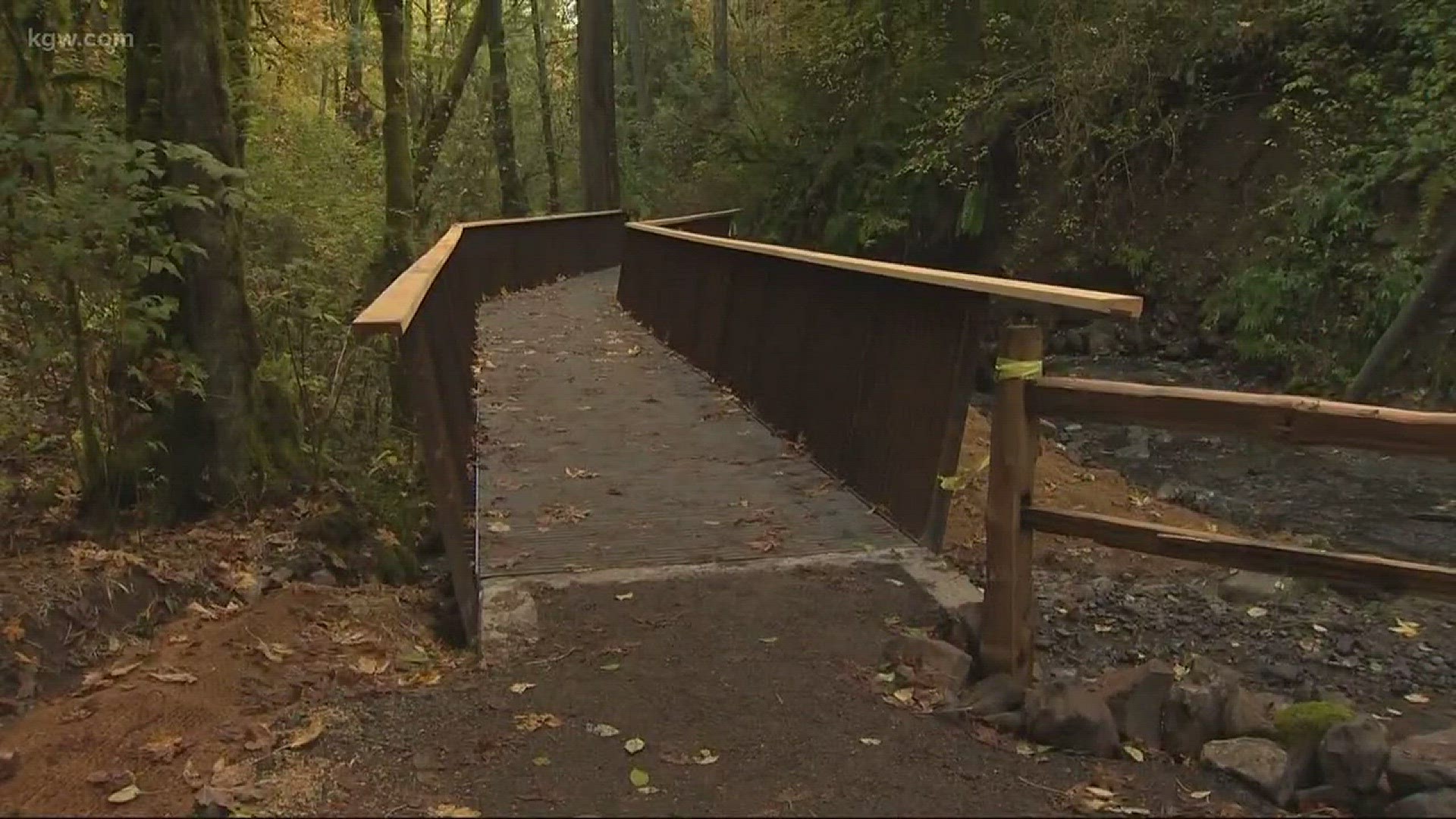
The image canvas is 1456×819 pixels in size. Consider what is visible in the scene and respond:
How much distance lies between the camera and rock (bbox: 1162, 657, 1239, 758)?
384 centimetres

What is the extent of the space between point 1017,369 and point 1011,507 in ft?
1.60

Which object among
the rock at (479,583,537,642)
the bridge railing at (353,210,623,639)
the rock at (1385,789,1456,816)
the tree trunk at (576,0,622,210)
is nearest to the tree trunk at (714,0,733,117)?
the tree trunk at (576,0,622,210)

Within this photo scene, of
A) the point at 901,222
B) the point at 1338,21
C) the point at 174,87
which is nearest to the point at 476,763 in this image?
the point at 174,87

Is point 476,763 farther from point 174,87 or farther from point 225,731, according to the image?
point 174,87

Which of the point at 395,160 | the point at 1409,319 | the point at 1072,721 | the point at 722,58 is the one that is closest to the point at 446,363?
the point at 1072,721

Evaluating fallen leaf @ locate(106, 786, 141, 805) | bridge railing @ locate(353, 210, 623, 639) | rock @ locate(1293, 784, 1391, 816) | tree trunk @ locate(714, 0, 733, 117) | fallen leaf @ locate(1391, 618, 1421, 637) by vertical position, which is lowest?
fallen leaf @ locate(1391, 618, 1421, 637)

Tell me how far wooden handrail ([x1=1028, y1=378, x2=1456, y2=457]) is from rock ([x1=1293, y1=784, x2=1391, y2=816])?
38.8 inches

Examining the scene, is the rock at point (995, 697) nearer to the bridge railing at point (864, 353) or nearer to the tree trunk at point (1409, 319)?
the bridge railing at point (864, 353)

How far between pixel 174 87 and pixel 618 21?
3970cm

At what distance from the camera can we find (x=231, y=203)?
6.91 metres

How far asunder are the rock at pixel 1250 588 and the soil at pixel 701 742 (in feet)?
10.6

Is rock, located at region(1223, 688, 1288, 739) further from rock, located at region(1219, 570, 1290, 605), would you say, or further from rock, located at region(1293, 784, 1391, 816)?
rock, located at region(1219, 570, 1290, 605)

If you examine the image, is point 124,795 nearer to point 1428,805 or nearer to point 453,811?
point 453,811

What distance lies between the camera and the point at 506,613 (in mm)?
4973
